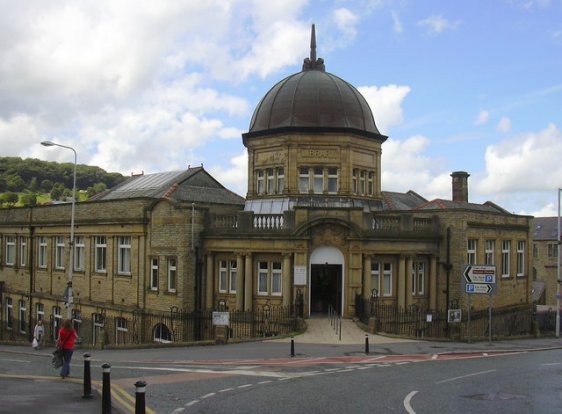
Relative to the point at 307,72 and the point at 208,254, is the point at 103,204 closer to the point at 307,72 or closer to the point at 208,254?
the point at 208,254

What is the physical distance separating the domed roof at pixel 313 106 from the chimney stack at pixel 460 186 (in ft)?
31.3

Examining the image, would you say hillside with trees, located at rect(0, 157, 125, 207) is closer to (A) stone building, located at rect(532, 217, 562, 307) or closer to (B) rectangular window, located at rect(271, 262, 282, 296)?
(A) stone building, located at rect(532, 217, 562, 307)

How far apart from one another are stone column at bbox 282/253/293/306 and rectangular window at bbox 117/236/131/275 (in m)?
9.63

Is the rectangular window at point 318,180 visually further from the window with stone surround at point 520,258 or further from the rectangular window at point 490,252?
the window with stone surround at point 520,258

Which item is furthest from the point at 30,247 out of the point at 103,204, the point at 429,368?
the point at 429,368

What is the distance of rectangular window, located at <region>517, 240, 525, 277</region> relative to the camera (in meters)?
37.0

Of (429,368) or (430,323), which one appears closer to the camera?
(429,368)

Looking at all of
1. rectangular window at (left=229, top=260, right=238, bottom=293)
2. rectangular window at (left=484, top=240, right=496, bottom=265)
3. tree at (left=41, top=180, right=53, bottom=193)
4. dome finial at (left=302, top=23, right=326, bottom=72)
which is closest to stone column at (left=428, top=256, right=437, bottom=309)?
rectangular window at (left=484, top=240, right=496, bottom=265)

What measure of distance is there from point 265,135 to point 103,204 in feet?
31.8

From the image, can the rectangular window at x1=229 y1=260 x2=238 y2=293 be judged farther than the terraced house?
Yes

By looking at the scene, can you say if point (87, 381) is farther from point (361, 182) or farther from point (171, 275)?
point (361, 182)

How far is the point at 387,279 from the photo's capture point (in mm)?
29328

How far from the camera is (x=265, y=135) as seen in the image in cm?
3372

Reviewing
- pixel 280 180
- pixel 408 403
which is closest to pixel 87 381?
pixel 408 403
